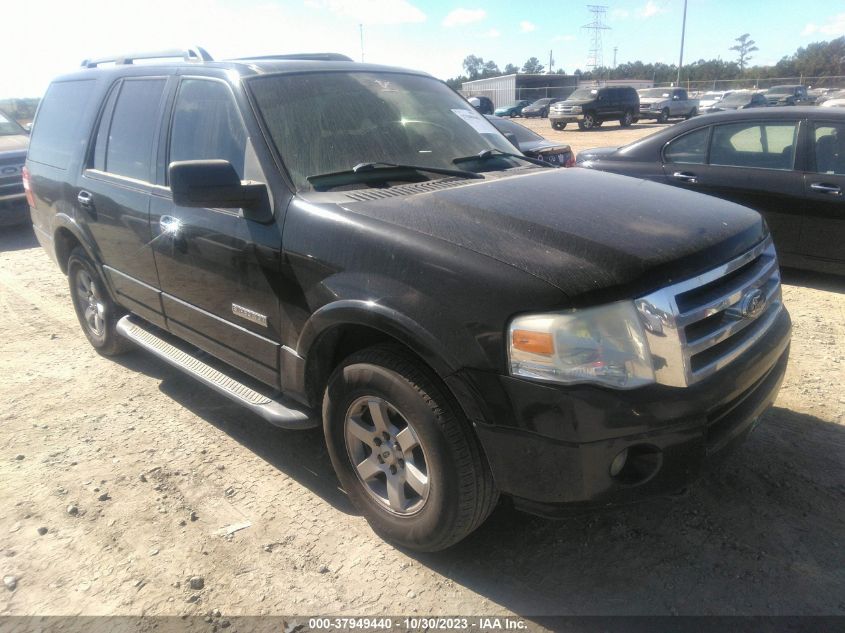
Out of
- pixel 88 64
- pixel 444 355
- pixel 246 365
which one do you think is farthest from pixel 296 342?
pixel 88 64

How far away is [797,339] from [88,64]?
5601 millimetres

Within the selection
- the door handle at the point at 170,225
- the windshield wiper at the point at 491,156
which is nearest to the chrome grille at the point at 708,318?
the windshield wiper at the point at 491,156

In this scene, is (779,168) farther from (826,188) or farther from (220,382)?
(220,382)

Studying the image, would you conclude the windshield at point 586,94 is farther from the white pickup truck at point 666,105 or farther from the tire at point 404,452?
the tire at point 404,452

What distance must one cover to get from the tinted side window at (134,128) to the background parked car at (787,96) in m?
35.6

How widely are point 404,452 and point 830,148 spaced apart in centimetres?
503

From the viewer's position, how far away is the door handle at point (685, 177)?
19.8ft

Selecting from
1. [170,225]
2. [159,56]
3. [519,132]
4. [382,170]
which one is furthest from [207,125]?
[519,132]

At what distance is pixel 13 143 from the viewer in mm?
10062

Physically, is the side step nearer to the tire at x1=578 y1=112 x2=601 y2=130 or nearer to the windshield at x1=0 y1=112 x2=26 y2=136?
the windshield at x1=0 y1=112 x2=26 y2=136

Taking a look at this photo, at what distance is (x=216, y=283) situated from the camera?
318 cm

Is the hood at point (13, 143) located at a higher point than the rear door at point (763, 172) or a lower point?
higher

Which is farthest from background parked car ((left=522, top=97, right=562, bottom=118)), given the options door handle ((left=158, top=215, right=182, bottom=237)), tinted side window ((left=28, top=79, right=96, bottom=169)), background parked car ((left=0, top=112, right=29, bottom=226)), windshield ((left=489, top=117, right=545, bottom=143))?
door handle ((left=158, top=215, right=182, bottom=237))

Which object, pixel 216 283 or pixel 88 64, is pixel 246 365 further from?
pixel 88 64
